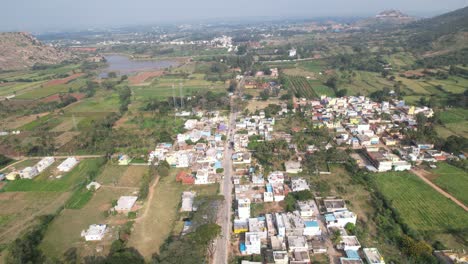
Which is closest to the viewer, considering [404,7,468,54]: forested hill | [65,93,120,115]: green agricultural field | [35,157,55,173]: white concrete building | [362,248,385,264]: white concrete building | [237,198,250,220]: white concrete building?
[362,248,385,264]: white concrete building

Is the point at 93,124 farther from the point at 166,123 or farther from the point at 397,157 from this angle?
the point at 397,157

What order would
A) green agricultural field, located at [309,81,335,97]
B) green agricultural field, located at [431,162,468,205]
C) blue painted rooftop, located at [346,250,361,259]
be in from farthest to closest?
1. green agricultural field, located at [309,81,335,97]
2. green agricultural field, located at [431,162,468,205]
3. blue painted rooftop, located at [346,250,361,259]

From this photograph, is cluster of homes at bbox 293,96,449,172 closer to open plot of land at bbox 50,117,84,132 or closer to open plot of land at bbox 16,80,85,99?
open plot of land at bbox 50,117,84,132

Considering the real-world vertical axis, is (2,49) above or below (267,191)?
above

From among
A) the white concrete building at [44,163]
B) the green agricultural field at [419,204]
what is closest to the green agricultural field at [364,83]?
the green agricultural field at [419,204]

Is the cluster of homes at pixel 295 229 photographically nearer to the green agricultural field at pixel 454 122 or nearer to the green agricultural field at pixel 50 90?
the green agricultural field at pixel 454 122


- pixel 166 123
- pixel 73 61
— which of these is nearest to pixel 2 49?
pixel 73 61

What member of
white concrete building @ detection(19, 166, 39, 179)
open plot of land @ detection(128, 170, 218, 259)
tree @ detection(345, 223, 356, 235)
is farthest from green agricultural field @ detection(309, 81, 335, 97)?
white concrete building @ detection(19, 166, 39, 179)
